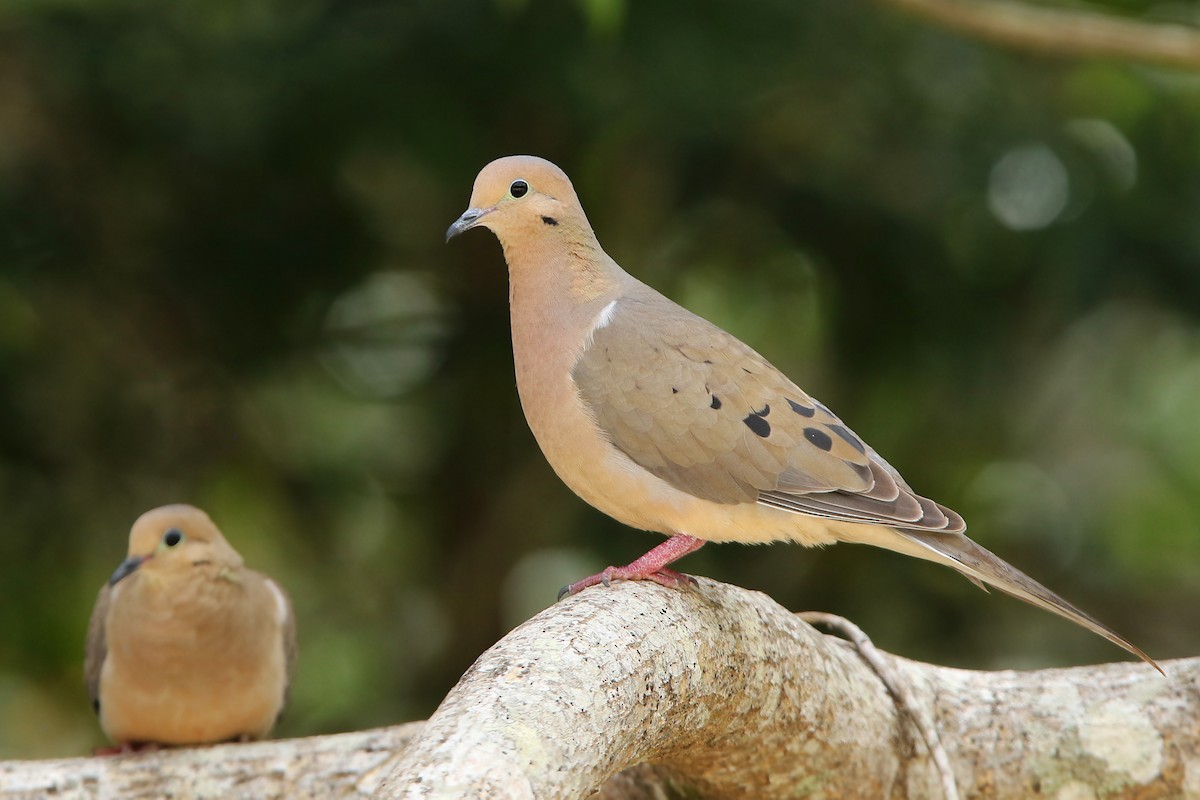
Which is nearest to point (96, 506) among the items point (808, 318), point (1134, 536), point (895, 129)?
point (808, 318)

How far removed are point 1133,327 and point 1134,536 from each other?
79 cm

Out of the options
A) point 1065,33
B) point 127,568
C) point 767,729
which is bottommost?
point 767,729

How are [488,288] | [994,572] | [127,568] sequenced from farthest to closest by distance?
[488,288] < [127,568] < [994,572]

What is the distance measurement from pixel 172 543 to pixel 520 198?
1.28 metres

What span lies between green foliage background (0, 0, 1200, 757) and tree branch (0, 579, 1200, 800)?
195 cm

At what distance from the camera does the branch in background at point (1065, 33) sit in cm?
381

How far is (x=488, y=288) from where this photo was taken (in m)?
5.18

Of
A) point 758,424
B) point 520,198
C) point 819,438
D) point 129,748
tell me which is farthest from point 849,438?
point 129,748

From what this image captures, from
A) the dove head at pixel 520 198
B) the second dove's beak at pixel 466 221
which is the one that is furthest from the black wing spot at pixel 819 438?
the second dove's beak at pixel 466 221

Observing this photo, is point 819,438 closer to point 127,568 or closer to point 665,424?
point 665,424

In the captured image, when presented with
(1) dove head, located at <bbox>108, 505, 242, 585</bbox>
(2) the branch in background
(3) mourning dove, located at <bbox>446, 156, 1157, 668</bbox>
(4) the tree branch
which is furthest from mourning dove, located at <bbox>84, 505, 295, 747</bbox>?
(2) the branch in background

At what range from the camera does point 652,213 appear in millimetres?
5176

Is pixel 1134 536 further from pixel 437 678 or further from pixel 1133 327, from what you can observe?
pixel 437 678

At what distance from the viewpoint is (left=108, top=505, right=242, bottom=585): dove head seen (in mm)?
3350
